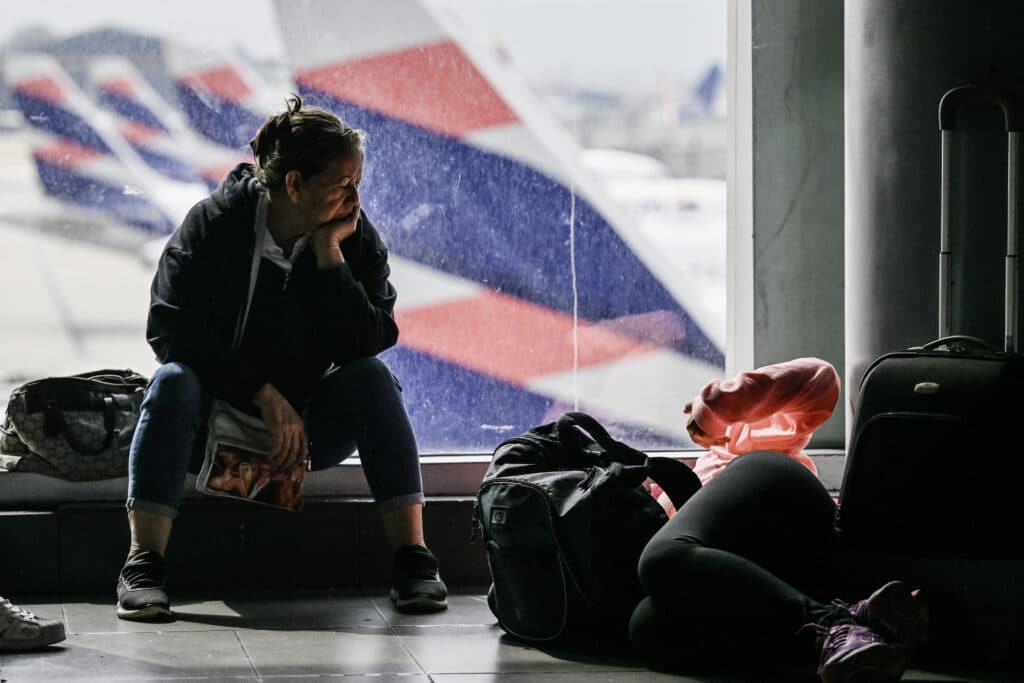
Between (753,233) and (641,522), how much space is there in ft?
4.71

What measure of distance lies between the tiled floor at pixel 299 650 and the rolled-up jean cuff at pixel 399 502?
0.76 ft

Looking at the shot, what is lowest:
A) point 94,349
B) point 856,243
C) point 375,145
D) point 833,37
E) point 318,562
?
point 318,562

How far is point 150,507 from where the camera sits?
10.8ft

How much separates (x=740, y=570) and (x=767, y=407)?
0.70 m

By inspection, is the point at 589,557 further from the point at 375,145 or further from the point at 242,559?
the point at 375,145

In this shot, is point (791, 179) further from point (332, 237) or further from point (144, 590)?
point (144, 590)

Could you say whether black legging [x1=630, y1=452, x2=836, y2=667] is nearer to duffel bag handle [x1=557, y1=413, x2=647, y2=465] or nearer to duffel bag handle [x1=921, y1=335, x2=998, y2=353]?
duffel bag handle [x1=557, y1=413, x2=647, y2=465]

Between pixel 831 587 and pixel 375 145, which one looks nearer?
pixel 831 587

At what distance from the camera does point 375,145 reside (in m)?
4.07

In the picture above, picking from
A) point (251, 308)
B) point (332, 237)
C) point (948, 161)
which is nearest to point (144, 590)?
point (251, 308)

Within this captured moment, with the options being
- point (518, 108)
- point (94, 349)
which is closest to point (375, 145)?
point (518, 108)

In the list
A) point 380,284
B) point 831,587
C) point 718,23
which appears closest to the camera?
point 831,587

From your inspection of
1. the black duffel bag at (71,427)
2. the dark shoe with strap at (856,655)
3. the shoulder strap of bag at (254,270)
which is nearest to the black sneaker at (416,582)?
the shoulder strap of bag at (254,270)

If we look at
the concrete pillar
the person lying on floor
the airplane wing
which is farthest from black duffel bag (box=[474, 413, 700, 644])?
the concrete pillar
